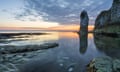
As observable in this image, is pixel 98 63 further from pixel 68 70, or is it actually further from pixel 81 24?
pixel 81 24

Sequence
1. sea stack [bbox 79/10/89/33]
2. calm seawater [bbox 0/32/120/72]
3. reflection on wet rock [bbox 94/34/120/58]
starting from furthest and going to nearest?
1. sea stack [bbox 79/10/89/33]
2. reflection on wet rock [bbox 94/34/120/58]
3. calm seawater [bbox 0/32/120/72]

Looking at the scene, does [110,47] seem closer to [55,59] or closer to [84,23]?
[55,59]

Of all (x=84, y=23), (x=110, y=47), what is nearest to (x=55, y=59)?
(x=110, y=47)

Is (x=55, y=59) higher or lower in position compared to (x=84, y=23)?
lower

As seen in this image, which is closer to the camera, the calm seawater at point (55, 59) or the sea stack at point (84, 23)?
the calm seawater at point (55, 59)

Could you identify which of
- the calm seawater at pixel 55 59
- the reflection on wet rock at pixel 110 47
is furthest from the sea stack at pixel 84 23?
the calm seawater at pixel 55 59

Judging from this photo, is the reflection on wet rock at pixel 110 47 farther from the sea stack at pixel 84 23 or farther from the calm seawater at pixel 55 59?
the sea stack at pixel 84 23

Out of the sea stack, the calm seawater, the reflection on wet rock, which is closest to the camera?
the calm seawater

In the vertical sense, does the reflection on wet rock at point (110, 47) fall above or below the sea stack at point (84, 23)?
below

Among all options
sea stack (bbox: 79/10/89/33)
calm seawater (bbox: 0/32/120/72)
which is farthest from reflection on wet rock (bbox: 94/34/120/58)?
sea stack (bbox: 79/10/89/33)

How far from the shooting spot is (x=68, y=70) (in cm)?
1312

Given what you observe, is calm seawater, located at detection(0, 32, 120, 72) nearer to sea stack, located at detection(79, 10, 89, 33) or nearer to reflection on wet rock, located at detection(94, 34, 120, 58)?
reflection on wet rock, located at detection(94, 34, 120, 58)

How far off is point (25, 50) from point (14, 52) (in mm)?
2080

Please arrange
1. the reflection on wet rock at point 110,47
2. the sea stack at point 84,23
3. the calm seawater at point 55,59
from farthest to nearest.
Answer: the sea stack at point 84,23 < the reflection on wet rock at point 110,47 < the calm seawater at point 55,59
